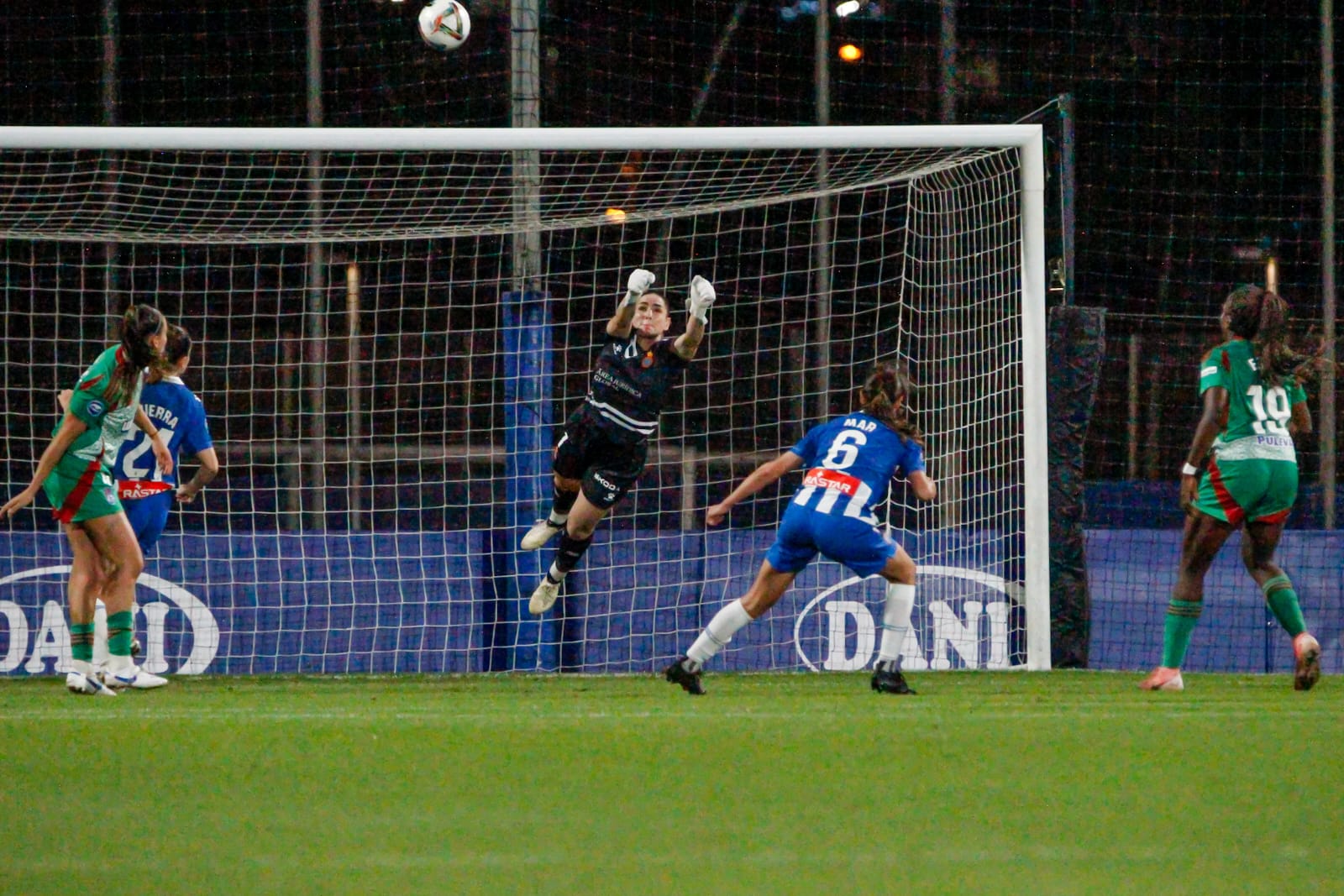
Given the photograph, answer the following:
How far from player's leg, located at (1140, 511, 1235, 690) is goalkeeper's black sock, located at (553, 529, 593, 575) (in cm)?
315

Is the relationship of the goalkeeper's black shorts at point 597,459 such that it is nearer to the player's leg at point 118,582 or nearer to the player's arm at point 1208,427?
the player's leg at point 118,582

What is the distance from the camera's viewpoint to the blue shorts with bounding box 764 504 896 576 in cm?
700

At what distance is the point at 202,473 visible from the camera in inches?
324

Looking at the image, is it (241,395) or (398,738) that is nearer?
(398,738)

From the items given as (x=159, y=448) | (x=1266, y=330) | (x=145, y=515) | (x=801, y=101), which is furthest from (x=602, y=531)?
(x=801, y=101)

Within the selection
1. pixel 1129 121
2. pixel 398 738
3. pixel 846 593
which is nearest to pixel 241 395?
pixel 846 593

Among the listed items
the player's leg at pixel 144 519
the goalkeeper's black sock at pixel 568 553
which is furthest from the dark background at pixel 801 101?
the player's leg at pixel 144 519

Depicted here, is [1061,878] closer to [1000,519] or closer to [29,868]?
[29,868]

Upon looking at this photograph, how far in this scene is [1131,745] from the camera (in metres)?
4.64

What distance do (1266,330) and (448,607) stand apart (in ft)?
17.4

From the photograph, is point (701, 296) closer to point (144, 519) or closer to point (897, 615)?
point (897, 615)

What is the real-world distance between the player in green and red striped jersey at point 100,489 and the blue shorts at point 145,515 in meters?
0.67

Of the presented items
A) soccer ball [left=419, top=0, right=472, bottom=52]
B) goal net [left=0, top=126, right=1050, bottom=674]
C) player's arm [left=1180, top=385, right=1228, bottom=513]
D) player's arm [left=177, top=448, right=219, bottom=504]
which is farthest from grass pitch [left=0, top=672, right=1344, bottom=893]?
soccer ball [left=419, top=0, right=472, bottom=52]

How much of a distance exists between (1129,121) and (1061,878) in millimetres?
16962
